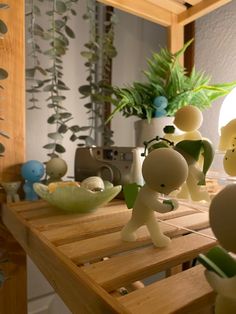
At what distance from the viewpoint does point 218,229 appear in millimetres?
201

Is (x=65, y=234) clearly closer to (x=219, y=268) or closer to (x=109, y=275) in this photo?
(x=109, y=275)

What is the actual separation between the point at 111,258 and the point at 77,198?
0.18 meters

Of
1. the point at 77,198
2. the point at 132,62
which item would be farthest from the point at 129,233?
the point at 132,62

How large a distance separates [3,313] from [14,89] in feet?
1.75

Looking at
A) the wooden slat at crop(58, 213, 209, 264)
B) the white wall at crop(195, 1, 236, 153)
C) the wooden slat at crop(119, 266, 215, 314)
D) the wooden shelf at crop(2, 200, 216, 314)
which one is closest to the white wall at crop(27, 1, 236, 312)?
the white wall at crop(195, 1, 236, 153)

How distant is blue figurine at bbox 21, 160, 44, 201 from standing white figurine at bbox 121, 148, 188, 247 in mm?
343

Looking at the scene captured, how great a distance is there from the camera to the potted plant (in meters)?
0.68

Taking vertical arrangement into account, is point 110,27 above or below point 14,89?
above

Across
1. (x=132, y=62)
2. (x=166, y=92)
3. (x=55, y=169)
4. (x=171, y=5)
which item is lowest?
(x=55, y=169)

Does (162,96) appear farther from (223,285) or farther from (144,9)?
(223,285)

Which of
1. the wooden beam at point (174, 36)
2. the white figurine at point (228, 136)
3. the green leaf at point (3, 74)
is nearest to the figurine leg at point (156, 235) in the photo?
the white figurine at point (228, 136)

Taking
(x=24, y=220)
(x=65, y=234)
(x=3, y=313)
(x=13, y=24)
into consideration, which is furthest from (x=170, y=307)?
(x=13, y=24)

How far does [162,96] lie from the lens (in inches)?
27.6

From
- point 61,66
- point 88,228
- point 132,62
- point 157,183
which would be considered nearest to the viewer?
point 157,183
